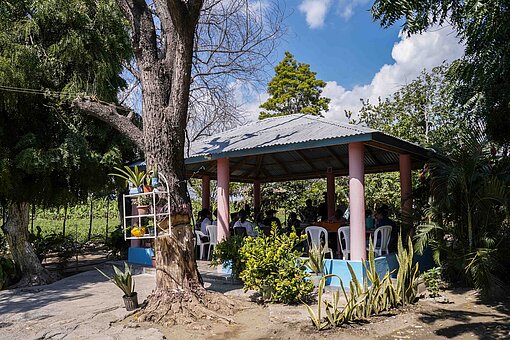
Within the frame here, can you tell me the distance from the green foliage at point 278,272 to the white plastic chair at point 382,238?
7.91 ft

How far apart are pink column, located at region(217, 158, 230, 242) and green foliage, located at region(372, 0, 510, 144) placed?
14.7 ft

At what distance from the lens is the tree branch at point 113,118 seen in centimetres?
743

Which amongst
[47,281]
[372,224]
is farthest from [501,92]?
[47,281]

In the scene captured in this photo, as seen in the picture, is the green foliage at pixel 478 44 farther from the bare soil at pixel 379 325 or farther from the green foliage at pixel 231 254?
the green foliage at pixel 231 254

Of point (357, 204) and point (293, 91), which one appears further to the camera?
point (293, 91)

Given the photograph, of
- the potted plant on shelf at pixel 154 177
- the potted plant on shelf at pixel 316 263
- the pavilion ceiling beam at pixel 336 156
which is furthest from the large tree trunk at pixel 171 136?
the pavilion ceiling beam at pixel 336 156

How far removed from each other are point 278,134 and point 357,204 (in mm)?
2709

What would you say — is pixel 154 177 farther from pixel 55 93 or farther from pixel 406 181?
pixel 406 181

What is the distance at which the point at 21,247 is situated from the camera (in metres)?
10.8

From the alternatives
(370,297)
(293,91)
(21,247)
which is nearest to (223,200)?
(370,297)

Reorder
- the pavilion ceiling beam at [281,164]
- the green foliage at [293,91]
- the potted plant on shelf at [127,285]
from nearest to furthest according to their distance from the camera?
the potted plant on shelf at [127,285]
the pavilion ceiling beam at [281,164]
the green foliage at [293,91]

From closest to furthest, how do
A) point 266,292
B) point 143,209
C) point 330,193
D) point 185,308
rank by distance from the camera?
point 185,308, point 143,209, point 266,292, point 330,193

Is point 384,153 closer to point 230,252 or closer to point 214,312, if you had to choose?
point 230,252

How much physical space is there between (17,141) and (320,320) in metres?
8.20
